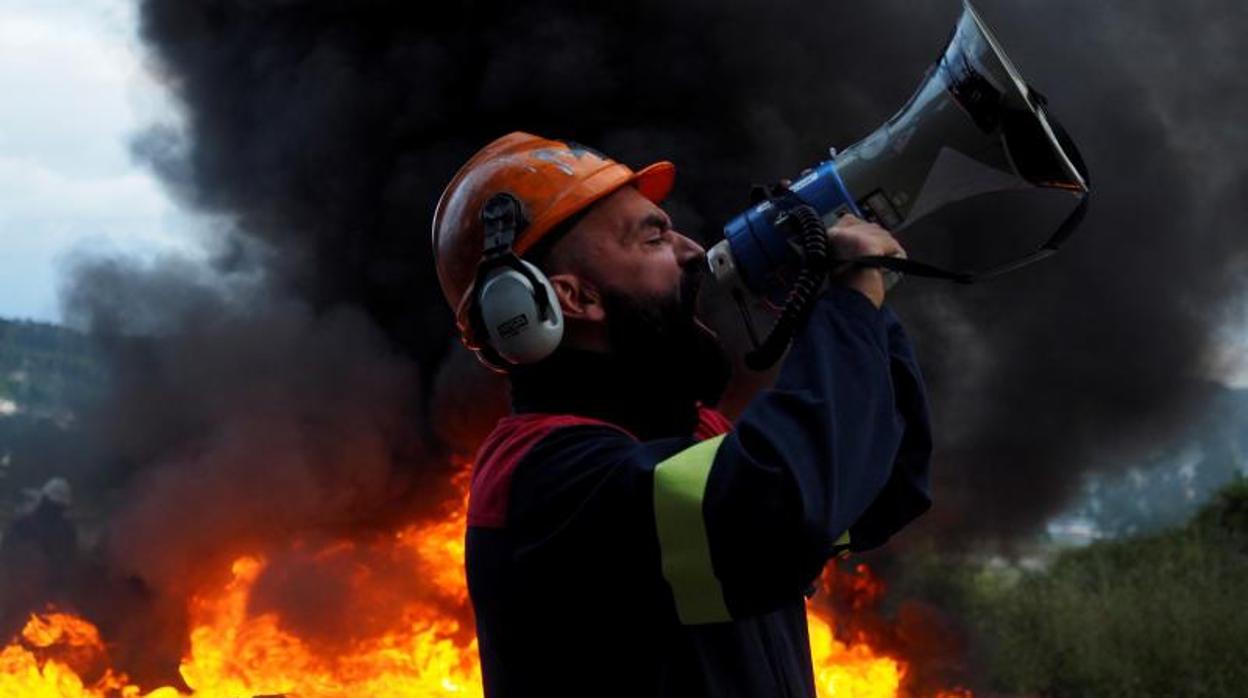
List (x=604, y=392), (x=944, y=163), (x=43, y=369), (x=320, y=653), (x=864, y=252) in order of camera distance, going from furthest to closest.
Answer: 1. (x=43, y=369)
2. (x=320, y=653)
3. (x=944, y=163)
4. (x=604, y=392)
5. (x=864, y=252)

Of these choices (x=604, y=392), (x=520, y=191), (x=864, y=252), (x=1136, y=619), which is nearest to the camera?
(x=864, y=252)

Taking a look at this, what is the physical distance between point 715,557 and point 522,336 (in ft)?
1.69

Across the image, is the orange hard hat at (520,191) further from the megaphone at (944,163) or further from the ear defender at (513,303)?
the megaphone at (944,163)

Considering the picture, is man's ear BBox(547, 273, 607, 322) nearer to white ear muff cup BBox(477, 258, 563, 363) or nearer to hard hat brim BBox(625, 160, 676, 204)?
white ear muff cup BBox(477, 258, 563, 363)

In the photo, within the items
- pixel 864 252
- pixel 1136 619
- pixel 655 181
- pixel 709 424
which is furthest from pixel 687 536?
pixel 1136 619

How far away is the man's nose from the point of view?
2238 millimetres

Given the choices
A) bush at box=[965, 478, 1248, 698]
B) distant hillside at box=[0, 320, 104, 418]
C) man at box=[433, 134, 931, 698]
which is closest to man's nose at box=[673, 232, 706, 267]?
man at box=[433, 134, 931, 698]

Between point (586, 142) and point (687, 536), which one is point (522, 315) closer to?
point (687, 536)

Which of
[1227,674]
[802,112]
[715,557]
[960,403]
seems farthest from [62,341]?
[715,557]

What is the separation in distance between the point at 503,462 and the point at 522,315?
23cm

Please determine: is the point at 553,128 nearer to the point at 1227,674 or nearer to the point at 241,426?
the point at 241,426

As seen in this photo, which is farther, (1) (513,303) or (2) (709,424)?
(2) (709,424)

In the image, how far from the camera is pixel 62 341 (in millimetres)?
12758

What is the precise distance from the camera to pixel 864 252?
198 cm
